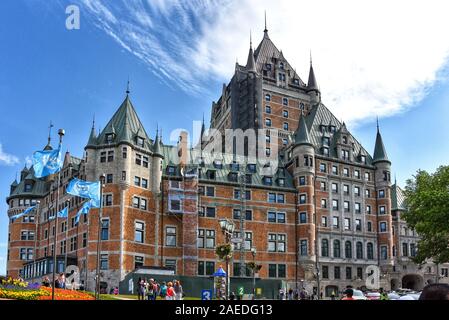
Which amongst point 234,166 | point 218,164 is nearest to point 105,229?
point 218,164

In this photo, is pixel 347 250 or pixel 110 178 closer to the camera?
pixel 110 178

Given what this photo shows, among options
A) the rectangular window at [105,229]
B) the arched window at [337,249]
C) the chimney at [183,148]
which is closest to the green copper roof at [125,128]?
the chimney at [183,148]

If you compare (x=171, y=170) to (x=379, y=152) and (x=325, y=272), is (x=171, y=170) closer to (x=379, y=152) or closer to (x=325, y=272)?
(x=325, y=272)

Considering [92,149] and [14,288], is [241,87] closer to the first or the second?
[92,149]

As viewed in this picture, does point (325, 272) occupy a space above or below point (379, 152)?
below

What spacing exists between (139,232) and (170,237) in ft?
14.9

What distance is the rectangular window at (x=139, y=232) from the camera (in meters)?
64.2

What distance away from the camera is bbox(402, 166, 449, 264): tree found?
5322 cm

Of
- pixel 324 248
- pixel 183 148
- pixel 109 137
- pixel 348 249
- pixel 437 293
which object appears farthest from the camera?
pixel 348 249

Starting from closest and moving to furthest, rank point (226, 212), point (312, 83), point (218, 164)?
point (226, 212) < point (218, 164) < point (312, 83)

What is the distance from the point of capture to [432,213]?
5325 centimetres

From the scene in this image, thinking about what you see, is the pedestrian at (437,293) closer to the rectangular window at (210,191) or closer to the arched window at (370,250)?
the rectangular window at (210,191)

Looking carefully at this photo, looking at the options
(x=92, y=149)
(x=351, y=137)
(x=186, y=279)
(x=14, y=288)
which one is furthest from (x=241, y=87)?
(x=14, y=288)

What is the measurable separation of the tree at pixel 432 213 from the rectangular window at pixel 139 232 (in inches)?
1226
